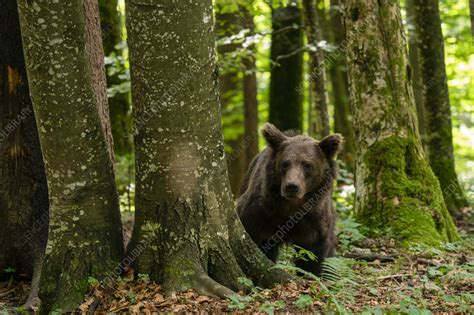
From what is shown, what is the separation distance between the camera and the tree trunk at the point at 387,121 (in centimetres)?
934

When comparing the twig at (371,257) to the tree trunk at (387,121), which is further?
the tree trunk at (387,121)

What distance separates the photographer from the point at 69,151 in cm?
A: 568

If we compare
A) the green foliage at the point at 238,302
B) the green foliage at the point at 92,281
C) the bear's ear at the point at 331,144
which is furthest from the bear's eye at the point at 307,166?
the green foliage at the point at 92,281

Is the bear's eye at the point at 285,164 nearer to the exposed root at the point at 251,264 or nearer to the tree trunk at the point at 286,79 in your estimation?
the exposed root at the point at 251,264

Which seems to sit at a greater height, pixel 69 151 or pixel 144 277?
pixel 69 151

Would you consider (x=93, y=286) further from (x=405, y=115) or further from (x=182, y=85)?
(x=405, y=115)

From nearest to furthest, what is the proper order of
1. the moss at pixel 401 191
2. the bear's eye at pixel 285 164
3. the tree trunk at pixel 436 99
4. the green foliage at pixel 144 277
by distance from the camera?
the green foliage at pixel 144 277, the bear's eye at pixel 285 164, the moss at pixel 401 191, the tree trunk at pixel 436 99

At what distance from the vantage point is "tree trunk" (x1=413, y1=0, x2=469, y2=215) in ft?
43.9

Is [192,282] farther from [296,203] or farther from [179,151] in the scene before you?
[296,203]

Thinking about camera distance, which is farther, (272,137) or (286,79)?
(286,79)

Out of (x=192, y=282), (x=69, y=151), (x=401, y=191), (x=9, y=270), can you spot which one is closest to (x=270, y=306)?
(x=192, y=282)

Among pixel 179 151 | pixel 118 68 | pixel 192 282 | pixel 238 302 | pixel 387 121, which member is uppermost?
pixel 118 68

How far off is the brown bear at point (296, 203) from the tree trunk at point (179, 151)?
1733mm

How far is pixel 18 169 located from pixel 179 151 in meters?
2.77
